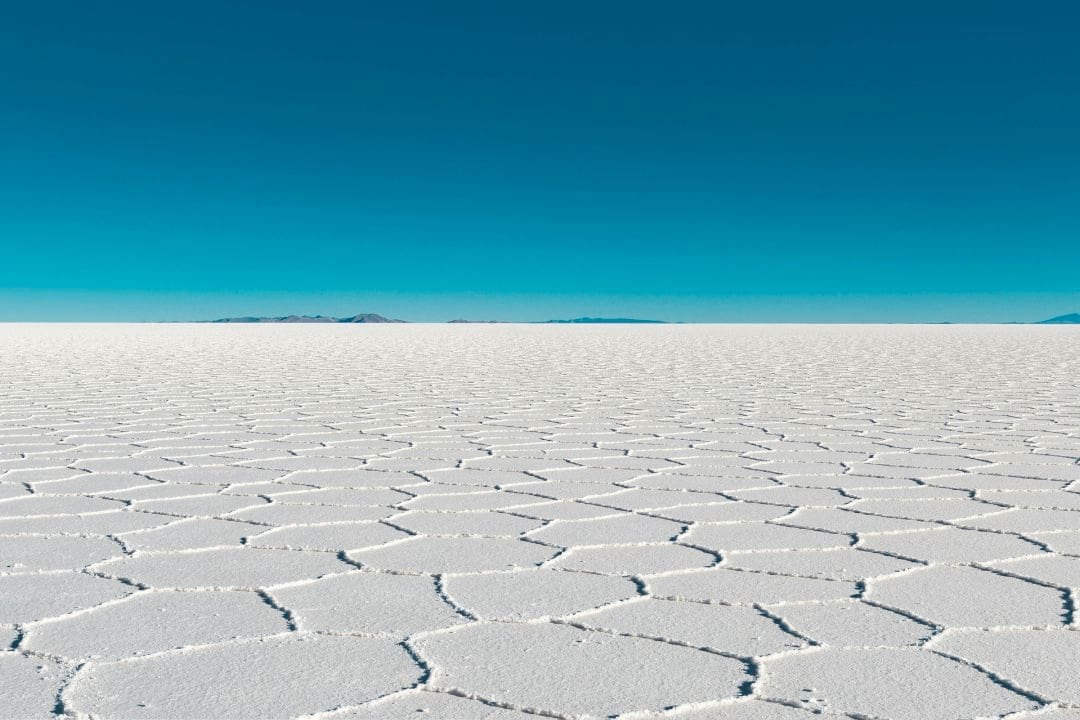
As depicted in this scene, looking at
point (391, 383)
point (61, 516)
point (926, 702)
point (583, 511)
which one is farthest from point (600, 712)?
point (391, 383)

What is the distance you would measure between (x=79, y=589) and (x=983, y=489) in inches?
84.9

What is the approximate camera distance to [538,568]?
1.89 metres

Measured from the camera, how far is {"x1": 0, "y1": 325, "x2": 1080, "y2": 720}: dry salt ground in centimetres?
129

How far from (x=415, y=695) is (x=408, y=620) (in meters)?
0.31

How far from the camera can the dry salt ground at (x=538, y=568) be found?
4.25 feet

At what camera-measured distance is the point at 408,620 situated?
158cm

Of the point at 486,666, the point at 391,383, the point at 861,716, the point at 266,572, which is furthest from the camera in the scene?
the point at 391,383

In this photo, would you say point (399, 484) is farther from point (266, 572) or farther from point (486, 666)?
point (486, 666)

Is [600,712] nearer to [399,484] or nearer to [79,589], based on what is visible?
[79,589]

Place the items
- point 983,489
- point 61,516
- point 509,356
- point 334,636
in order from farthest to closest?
point 509,356
point 983,489
point 61,516
point 334,636

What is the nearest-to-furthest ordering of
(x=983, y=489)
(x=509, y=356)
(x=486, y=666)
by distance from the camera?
1. (x=486, y=666)
2. (x=983, y=489)
3. (x=509, y=356)

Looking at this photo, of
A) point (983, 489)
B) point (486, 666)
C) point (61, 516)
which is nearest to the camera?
point (486, 666)

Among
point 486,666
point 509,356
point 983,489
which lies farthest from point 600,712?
point 509,356

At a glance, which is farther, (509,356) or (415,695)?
(509,356)
